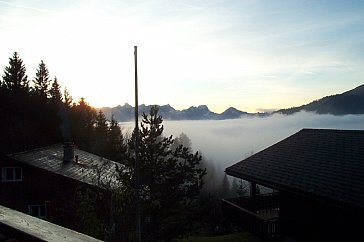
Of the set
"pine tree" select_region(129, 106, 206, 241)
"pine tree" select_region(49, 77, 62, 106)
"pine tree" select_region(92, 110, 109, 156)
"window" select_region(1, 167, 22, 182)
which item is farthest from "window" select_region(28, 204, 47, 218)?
"pine tree" select_region(49, 77, 62, 106)

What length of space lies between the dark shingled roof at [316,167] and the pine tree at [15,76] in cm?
4042

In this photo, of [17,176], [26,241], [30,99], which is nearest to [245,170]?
[26,241]

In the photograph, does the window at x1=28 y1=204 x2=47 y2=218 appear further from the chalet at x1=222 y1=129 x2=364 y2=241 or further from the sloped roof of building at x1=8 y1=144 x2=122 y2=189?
the chalet at x1=222 y1=129 x2=364 y2=241

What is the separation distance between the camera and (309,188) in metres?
12.0

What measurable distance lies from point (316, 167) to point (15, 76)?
155 feet

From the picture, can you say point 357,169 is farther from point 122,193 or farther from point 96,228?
point 96,228

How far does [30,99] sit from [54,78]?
49.1 ft

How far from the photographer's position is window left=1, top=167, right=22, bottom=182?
24.9 meters

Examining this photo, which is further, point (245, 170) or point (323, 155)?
point (245, 170)

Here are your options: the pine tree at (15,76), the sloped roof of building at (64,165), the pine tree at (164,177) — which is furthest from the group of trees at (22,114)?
the pine tree at (164,177)

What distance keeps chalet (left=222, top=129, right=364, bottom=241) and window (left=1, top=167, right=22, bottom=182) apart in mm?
16363

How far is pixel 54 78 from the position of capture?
59.3 metres

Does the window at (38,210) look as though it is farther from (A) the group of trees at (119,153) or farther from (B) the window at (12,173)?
(A) the group of trees at (119,153)

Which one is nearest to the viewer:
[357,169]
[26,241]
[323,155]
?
[26,241]
